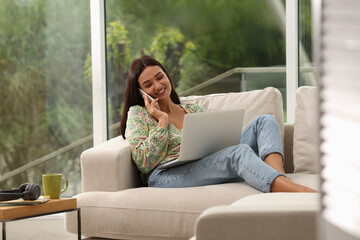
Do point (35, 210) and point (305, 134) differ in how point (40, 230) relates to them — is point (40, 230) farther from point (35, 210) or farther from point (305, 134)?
point (305, 134)

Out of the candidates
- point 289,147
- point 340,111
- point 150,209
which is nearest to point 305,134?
point 289,147

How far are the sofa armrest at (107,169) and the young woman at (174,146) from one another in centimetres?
10

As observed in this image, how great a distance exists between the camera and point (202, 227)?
3.52ft

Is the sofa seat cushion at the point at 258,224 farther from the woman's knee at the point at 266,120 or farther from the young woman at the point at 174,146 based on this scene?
the woman's knee at the point at 266,120

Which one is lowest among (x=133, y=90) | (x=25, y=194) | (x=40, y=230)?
(x=40, y=230)

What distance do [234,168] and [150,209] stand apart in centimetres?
48

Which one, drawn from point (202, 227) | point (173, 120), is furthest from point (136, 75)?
point (202, 227)

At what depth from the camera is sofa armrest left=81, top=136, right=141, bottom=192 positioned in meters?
2.80

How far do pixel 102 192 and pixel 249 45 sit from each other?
6.40 ft

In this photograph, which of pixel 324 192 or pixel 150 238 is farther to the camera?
pixel 150 238

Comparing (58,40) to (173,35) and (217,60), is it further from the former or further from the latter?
(217,60)

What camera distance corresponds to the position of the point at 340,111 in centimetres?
70

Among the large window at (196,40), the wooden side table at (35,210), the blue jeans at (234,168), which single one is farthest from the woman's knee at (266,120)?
the large window at (196,40)

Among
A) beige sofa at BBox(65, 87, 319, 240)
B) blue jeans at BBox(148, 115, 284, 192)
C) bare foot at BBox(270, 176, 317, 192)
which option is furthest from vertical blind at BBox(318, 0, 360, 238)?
blue jeans at BBox(148, 115, 284, 192)
